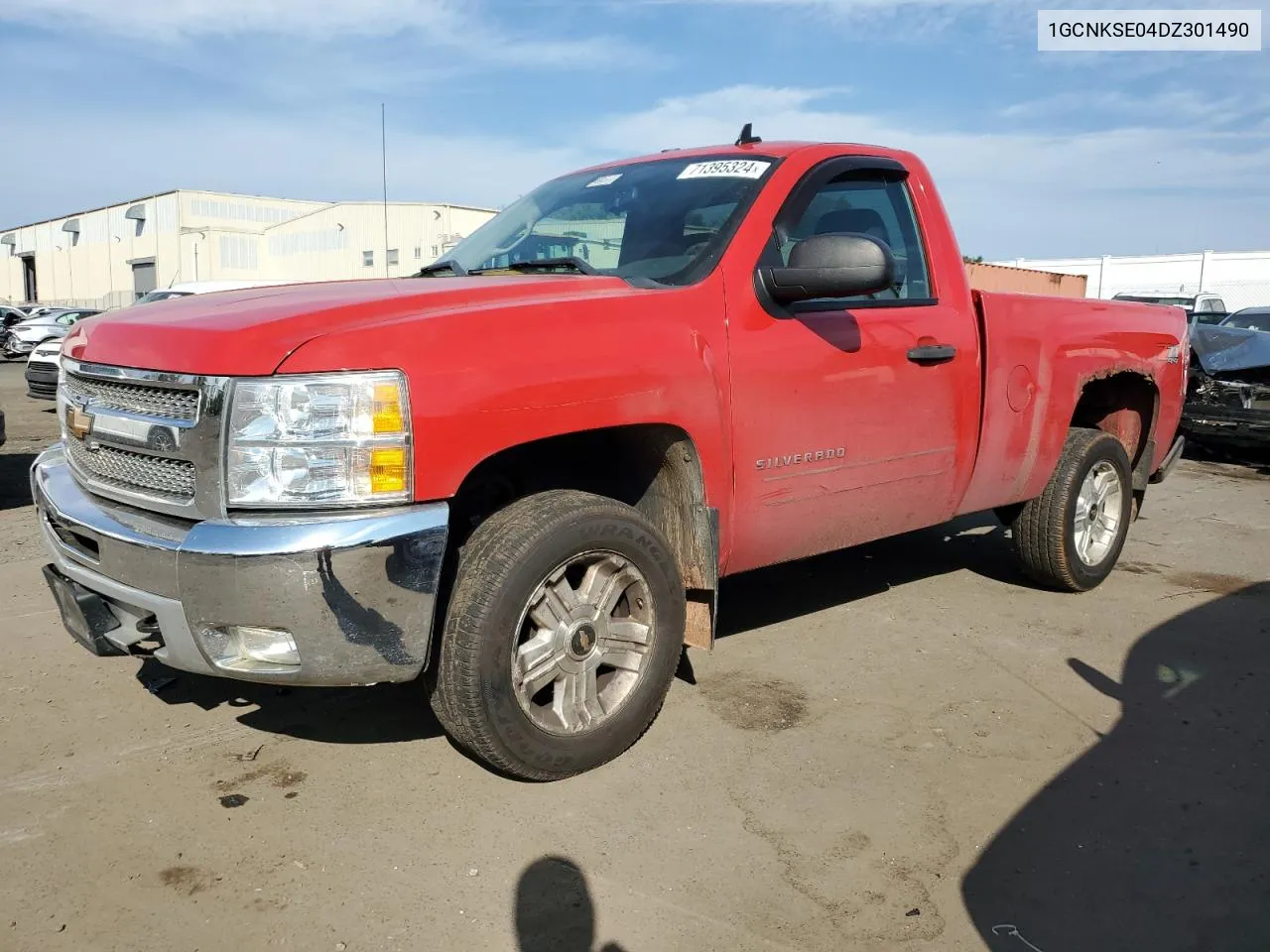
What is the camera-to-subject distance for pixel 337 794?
10.2ft

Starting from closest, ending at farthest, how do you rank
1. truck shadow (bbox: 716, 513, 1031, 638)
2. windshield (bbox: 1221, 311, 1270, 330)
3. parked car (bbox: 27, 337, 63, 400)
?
truck shadow (bbox: 716, 513, 1031, 638) < parked car (bbox: 27, 337, 63, 400) < windshield (bbox: 1221, 311, 1270, 330)

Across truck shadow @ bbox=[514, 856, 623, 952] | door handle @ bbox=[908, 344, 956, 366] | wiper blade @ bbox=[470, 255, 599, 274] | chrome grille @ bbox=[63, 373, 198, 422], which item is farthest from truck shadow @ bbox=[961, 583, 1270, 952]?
chrome grille @ bbox=[63, 373, 198, 422]

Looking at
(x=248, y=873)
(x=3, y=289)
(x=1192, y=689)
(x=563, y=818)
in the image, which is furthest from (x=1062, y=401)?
(x=3, y=289)

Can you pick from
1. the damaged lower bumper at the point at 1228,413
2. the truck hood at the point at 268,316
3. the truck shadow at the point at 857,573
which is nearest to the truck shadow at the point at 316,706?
the truck hood at the point at 268,316

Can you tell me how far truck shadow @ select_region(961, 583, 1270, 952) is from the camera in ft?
8.20

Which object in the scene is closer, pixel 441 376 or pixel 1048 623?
pixel 441 376

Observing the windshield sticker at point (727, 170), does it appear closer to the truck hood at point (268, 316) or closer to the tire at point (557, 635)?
the truck hood at point (268, 316)

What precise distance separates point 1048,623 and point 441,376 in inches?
133

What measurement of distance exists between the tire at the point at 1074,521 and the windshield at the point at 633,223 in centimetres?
232

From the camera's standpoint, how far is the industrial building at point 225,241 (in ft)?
125

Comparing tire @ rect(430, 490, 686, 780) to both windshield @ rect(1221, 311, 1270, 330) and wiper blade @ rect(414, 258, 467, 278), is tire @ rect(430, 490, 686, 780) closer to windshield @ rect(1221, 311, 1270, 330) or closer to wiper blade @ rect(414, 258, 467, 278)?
wiper blade @ rect(414, 258, 467, 278)

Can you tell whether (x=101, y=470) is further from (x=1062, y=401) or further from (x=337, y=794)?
(x=1062, y=401)

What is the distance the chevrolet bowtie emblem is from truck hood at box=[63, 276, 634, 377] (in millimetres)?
166

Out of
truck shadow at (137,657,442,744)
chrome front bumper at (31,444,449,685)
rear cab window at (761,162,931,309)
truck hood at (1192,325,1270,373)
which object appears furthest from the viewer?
truck hood at (1192,325,1270,373)
